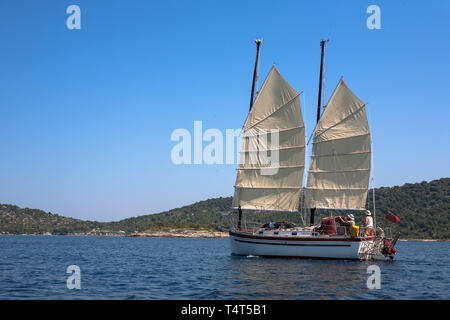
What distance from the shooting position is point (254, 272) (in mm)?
32312

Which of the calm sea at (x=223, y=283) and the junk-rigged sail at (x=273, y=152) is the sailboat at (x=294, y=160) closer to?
the junk-rigged sail at (x=273, y=152)

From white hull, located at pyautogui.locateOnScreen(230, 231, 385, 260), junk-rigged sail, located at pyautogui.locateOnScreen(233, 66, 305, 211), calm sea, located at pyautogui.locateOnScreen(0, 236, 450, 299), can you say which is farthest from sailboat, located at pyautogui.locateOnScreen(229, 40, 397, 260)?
calm sea, located at pyautogui.locateOnScreen(0, 236, 450, 299)

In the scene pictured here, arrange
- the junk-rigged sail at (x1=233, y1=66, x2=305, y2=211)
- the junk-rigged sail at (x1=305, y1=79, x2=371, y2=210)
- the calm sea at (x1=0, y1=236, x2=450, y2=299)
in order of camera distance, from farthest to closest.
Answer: the junk-rigged sail at (x1=233, y1=66, x2=305, y2=211) → the junk-rigged sail at (x1=305, y1=79, x2=371, y2=210) → the calm sea at (x1=0, y1=236, x2=450, y2=299)

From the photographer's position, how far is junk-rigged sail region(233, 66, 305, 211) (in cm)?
5012

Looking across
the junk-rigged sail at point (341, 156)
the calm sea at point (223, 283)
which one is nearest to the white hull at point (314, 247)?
the junk-rigged sail at point (341, 156)

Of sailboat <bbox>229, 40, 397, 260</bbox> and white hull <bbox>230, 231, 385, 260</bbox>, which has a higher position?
sailboat <bbox>229, 40, 397, 260</bbox>

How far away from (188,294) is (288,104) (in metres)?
32.1

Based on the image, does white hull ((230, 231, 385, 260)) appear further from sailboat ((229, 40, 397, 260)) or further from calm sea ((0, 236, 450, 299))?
calm sea ((0, 236, 450, 299))

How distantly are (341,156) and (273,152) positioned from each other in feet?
26.0

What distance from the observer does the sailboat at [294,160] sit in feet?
160

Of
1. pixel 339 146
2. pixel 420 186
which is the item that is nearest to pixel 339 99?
pixel 339 146
